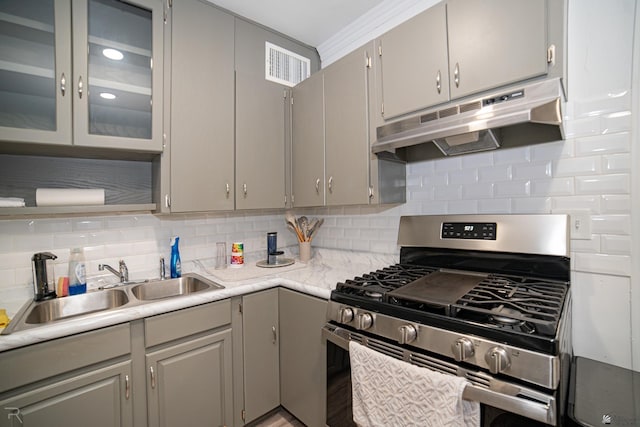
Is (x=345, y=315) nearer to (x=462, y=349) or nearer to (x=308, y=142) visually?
(x=462, y=349)

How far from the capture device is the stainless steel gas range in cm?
83

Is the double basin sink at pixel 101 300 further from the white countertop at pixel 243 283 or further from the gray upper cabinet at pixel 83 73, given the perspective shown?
the gray upper cabinet at pixel 83 73

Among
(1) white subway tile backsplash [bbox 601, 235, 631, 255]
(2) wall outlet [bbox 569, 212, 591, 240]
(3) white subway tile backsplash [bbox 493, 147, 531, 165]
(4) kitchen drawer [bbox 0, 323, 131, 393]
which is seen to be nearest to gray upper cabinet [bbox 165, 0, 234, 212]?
(4) kitchen drawer [bbox 0, 323, 131, 393]

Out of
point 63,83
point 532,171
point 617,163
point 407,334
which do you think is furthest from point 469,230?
point 63,83

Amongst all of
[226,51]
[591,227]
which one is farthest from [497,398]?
[226,51]

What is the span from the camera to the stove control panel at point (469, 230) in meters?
1.46

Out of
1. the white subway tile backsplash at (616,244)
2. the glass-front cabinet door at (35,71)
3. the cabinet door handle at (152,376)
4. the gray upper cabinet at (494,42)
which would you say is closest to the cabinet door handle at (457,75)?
the gray upper cabinet at (494,42)

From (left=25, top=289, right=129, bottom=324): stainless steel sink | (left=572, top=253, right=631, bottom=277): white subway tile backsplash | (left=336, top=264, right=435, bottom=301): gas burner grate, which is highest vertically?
(left=572, top=253, right=631, bottom=277): white subway tile backsplash

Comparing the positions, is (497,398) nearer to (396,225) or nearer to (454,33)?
(396,225)

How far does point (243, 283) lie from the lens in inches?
67.1

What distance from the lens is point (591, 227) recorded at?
124cm

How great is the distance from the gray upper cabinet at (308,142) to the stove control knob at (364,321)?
926mm

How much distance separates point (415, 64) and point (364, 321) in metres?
1.28

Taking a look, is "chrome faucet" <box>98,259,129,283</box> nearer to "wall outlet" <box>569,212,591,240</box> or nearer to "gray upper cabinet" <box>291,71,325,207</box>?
"gray upper cabinet" <box>291,71,325,207</box>
